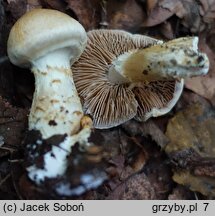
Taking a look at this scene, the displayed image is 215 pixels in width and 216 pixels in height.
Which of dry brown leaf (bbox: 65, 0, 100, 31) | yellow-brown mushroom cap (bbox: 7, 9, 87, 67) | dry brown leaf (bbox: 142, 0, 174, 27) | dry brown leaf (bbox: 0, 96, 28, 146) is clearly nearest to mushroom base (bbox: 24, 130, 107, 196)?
dry brown leaf (bbox: 0, 96, 28, 146)

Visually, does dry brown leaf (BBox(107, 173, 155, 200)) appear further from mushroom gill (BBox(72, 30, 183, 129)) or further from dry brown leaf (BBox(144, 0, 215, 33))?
dry brown leaf (BBox(144, 0, 215, 33))

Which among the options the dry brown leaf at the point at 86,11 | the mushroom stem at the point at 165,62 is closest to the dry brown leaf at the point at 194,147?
the mushroom stem at the point at 165,62

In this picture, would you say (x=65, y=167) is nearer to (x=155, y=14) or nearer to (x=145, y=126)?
(x=145, y=126)

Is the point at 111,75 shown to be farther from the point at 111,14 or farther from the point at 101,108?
the point at 111,14

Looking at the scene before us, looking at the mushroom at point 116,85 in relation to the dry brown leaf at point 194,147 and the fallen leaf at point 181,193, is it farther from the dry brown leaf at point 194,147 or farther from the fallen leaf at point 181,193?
the fallen leaf at point 181,193

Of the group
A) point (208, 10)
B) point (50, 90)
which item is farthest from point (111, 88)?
point (208, 10)

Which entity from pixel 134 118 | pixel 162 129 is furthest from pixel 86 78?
pixel 162 129
